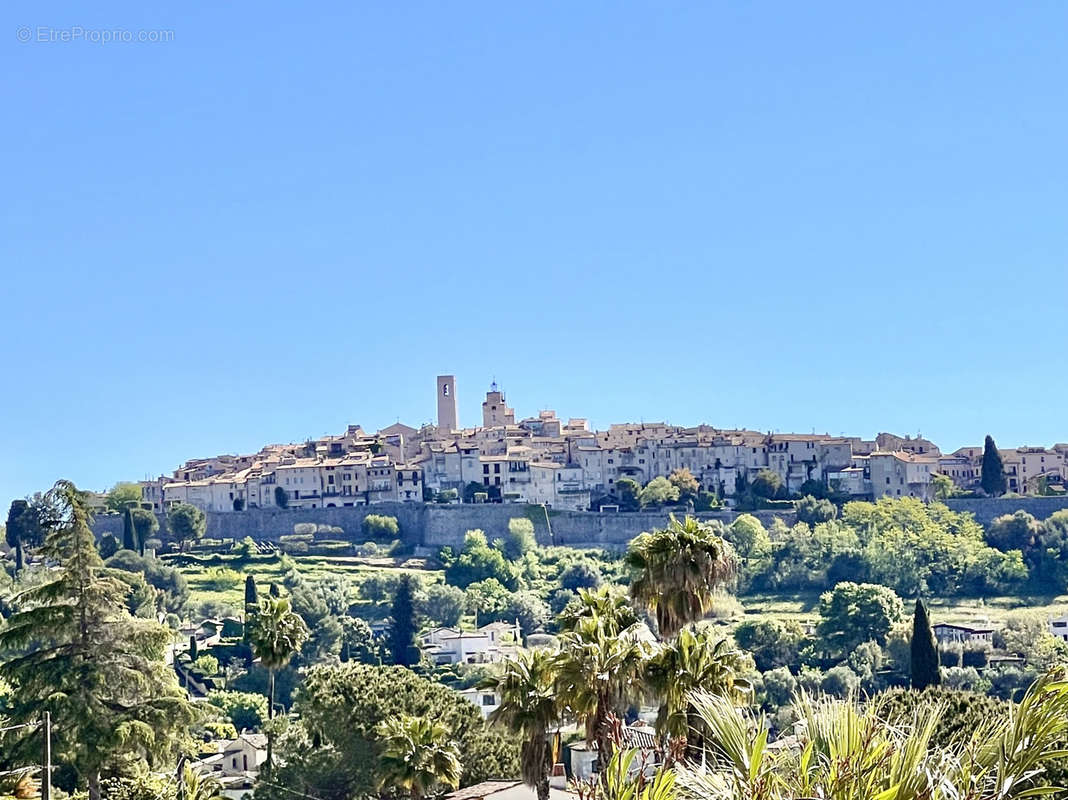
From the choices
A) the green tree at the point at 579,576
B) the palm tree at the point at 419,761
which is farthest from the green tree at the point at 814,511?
the palm tree at the point at 419,761

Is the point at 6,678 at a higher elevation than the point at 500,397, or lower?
lower

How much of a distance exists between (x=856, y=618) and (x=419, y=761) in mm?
64335

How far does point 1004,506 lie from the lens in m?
132

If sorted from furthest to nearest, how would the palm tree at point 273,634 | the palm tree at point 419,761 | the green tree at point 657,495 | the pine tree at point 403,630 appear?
1. the green tree at point 657,495
2. the pine tree at point 403,630
3. the palm tree at point 273,634
4. the palm tree at point 419,761

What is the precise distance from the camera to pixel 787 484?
140750 mm

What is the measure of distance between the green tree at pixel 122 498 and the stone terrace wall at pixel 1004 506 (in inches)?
2525

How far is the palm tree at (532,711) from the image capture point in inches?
1080

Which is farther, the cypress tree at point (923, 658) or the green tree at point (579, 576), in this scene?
the green tree at point (579, 576)

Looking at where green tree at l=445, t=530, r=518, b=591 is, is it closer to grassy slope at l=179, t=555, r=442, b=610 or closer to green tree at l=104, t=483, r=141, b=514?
grassy slope at l=179, t=555, r=442, b=610

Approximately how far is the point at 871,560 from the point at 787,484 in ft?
75.8

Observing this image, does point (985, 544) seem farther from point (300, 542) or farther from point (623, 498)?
point (300, 542)

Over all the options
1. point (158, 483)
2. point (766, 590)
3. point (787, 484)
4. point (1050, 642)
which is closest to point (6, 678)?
point (1050, 642)

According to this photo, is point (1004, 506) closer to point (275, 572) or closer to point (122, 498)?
point (275, 572)

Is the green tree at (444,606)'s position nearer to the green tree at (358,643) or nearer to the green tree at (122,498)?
the green tree at (358,643)
